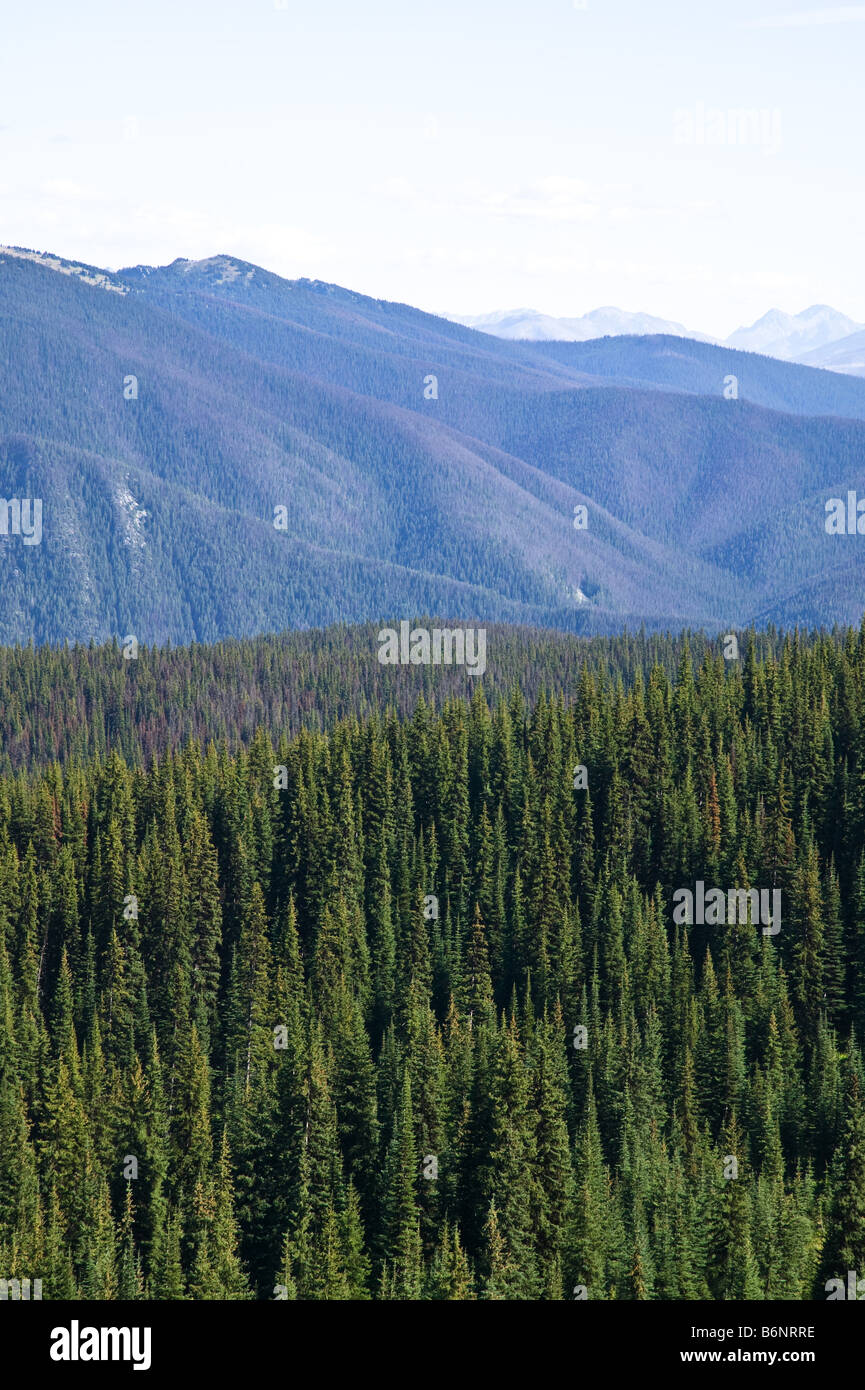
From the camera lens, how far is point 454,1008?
106562 millimetres

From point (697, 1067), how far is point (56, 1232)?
124 ft

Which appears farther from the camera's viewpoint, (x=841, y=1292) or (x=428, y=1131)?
(x=428, y=1131)

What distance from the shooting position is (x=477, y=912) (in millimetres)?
118000

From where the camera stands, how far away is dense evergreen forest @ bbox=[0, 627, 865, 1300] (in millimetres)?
68438

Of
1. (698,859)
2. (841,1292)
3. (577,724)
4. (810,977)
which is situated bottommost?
(841,1292)

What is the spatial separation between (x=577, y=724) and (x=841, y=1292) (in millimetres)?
83939

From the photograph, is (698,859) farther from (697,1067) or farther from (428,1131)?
(428,1131)

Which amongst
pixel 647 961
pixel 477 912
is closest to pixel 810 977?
pixel 647 961

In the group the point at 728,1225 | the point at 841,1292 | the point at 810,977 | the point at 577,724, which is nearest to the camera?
the point at 841,1292

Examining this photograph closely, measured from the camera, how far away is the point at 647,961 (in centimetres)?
10706

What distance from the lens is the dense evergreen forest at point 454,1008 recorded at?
68.4m
